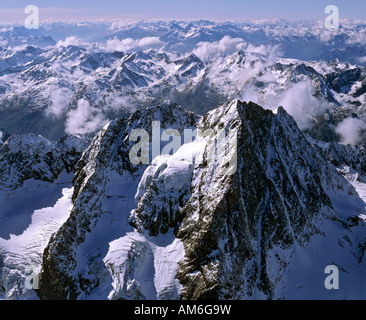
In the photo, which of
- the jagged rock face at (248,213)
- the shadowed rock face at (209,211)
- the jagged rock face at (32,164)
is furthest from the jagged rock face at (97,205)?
the jagged rock face at (248,213)

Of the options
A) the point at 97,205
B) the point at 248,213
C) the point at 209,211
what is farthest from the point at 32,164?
the point at 248,213

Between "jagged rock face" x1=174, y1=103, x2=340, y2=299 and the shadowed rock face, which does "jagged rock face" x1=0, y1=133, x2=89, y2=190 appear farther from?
"jagged rock face" x1=174, y1=103, x2=340, y2=299

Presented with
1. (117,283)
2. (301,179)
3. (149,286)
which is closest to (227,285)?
(149,286)

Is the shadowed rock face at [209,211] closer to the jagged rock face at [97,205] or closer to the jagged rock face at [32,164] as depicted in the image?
the jagged rock face at [97,205]

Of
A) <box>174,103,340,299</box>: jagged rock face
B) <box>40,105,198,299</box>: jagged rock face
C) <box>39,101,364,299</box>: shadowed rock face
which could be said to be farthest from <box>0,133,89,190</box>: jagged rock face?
<box>174,103,340,299</box>: jagged rock face

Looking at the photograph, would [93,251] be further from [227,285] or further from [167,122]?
[167,122]
